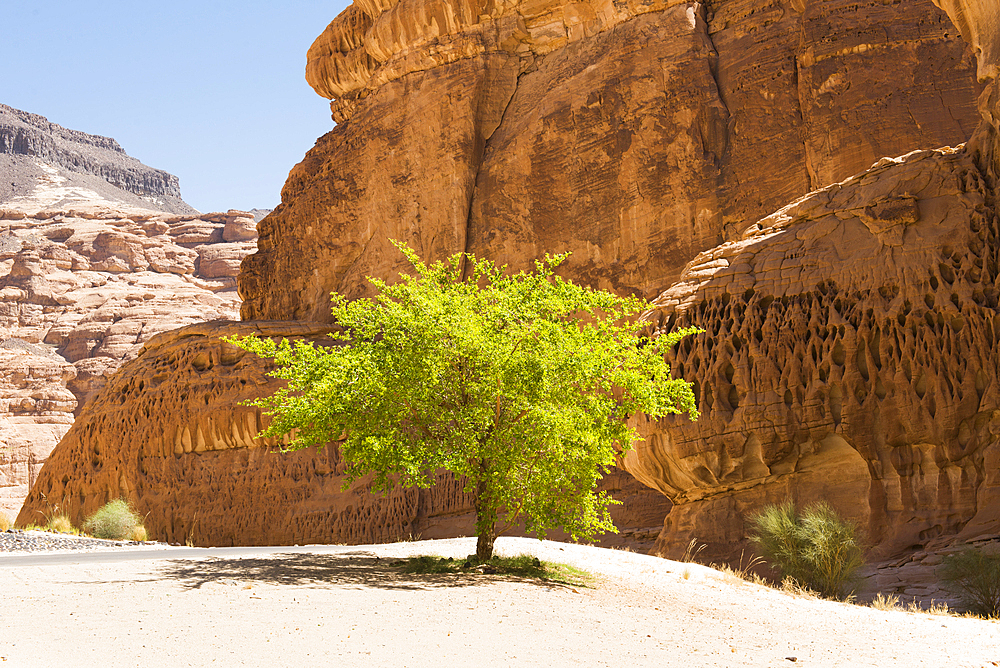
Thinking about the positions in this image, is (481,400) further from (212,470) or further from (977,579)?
(212,470)

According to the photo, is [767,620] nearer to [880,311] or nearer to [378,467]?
[378,467]

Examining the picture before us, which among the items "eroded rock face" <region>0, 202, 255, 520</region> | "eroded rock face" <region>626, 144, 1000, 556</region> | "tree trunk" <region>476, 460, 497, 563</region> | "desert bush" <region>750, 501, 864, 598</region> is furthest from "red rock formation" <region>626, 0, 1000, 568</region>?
"eroded rock face" <region>0, 202, 255, 520</region>

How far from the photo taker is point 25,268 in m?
72.3

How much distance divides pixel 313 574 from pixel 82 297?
7037 cm

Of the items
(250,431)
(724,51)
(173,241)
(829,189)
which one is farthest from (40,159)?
(829,189)

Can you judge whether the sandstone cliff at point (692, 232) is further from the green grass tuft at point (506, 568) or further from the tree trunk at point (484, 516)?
the tree trunk at point (484, 516)

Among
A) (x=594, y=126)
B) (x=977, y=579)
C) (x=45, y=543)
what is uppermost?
(x=594, y=126)

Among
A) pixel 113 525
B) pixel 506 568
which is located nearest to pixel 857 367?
pixel 506 568

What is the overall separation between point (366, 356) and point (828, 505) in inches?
410

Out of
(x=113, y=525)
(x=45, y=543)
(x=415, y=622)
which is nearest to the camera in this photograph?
(x=415, y=622)

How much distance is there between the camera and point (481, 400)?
40.8ft

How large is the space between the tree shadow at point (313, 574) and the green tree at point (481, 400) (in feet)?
4.03

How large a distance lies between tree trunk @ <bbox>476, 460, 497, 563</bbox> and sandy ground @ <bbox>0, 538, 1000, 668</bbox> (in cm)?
127

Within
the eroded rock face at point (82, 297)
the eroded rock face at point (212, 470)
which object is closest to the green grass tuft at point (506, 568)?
the eroded rock face at point (212, 470)
